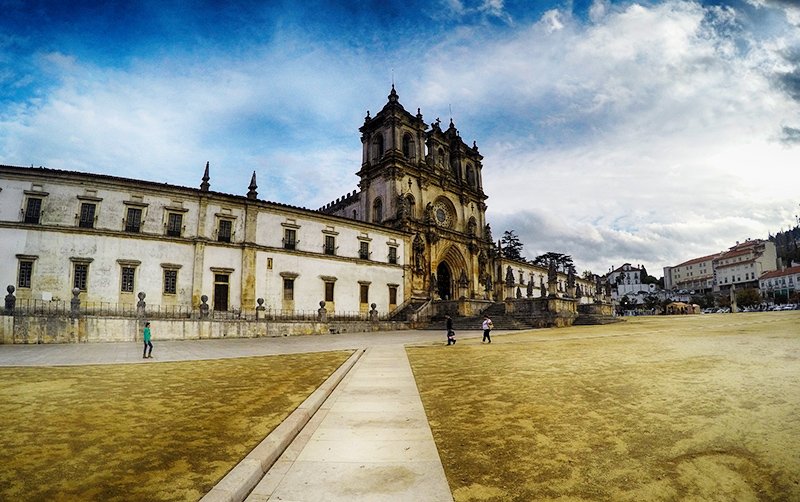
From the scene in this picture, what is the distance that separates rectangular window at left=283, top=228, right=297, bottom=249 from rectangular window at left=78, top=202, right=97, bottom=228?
41.1 ft

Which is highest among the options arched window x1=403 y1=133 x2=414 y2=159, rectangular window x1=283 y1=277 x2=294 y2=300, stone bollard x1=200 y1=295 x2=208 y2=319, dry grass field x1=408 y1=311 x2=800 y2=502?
arched window x1=403 y1=133 x2=414 y2=159

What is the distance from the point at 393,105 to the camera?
1641 inches

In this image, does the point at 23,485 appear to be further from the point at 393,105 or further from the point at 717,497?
the point at 393,105

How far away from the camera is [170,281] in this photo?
26516mm

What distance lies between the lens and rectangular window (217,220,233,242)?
1128 inches

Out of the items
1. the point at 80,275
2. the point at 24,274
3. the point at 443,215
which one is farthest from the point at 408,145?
the point at 24,274

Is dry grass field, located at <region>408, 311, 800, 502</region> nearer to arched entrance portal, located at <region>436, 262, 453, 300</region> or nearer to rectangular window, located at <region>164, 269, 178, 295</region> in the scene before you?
rectangular window, located at <region>164, 269, 178, 295</region>

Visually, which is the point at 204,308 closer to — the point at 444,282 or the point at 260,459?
the point at 260,459

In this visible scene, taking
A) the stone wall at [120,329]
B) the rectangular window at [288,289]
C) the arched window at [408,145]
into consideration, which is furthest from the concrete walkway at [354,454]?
the arched window at [408,145]

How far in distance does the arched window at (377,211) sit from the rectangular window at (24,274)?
27.5 meters

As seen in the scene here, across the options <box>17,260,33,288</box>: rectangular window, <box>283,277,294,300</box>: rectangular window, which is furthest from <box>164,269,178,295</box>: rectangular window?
<box>283,277,294,300</box>: rectangular window

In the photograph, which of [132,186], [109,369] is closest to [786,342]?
[109,369]

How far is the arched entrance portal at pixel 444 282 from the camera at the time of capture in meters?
43.3

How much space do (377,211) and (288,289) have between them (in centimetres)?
1490
